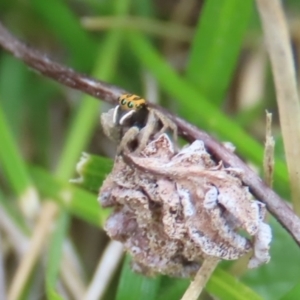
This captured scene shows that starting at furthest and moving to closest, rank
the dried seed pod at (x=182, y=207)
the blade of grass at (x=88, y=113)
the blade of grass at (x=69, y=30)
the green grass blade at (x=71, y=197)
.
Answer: the blade of grass at (x=69, y=30)
the blade of grass at (x=88, y=113)
the green grass blade at (x=71, y=197)
the dried seed pod at (x=182, y=207)

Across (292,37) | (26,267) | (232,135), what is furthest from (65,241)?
(292,37)

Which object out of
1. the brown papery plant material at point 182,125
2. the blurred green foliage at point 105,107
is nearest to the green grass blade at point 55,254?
the blurred green foliage at point 105,107

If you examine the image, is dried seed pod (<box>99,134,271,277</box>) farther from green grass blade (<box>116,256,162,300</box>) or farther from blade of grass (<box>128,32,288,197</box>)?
blade of grass (<box>128,32,288,197</box>)

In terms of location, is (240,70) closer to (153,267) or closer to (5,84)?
(5,84)

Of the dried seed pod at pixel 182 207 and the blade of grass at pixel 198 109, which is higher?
the blade of grass at pixel 198 109

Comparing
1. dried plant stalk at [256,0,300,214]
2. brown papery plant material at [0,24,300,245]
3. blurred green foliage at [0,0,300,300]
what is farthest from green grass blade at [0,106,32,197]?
dried plant stalk at [256,0,300,214]

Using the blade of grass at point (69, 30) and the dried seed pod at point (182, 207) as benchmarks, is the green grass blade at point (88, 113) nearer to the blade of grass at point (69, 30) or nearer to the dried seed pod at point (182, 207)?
the blade of grass at point (69, 30)
